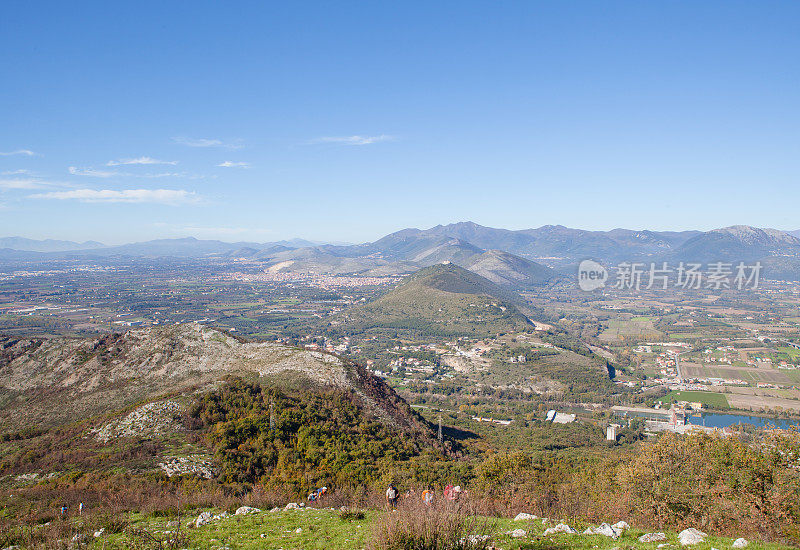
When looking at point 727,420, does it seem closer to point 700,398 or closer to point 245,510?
point 700,398

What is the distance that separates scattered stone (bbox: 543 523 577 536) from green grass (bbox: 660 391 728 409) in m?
83.3

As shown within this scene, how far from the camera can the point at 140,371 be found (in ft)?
133

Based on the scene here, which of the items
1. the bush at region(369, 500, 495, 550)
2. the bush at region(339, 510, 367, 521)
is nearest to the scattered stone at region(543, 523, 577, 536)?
the bush at region(369, 500, 495, 550)

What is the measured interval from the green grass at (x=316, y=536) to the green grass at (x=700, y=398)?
82.7m

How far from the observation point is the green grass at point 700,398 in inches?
3083

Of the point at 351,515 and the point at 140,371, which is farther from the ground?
the point at 351,515

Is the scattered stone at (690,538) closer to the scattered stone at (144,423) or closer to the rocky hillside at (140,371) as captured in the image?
the rocky hillside at (140,371)

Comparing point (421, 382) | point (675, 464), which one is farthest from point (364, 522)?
point (421, 382)

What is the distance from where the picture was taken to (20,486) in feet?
69.2

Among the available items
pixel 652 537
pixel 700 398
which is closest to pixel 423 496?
pixel 652 537

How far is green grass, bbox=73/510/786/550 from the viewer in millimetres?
10328

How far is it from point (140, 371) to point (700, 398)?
9291cm

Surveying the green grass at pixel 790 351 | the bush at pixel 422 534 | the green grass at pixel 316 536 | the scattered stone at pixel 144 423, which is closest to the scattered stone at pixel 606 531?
the green grass at pixel 316 536

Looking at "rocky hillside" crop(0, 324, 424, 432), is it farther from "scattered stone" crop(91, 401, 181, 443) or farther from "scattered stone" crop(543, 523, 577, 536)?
"scattered stone" crop(543, 523, 577, 536)
